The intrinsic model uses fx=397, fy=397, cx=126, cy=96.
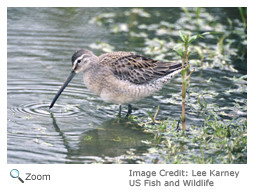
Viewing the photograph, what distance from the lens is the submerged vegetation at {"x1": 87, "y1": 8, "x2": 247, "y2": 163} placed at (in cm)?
461

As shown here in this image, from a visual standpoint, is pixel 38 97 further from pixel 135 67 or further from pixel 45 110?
pixel 135 67

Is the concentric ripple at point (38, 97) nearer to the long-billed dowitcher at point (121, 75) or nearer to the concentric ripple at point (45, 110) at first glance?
the concentric ripple at point (45, 110)

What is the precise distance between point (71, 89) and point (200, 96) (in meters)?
2.10

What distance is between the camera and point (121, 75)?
5562mm

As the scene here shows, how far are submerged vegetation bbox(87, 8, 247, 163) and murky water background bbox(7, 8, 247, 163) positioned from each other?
0.06 m

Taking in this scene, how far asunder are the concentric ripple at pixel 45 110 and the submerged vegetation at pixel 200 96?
0.86 meters

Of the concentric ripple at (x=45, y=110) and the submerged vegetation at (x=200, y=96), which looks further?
the concentric ripple at (x=45, y=110)

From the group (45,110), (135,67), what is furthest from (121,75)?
(45,110)

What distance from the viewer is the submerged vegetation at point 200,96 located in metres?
4.61
